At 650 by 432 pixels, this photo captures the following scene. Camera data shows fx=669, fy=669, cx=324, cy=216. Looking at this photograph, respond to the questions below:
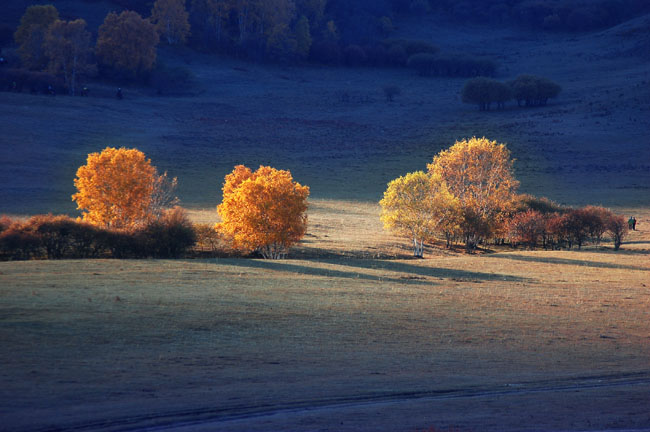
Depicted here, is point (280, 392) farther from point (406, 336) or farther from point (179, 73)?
point (179, 73)

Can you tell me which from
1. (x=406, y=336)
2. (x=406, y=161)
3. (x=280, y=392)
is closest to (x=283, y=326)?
(x=406, y=336)

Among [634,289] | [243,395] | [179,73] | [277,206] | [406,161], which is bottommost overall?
[243,395]

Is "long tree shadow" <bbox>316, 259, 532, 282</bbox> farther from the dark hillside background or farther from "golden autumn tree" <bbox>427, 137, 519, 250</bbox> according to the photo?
the dark hillside background

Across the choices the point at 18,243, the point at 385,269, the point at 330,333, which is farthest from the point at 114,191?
the point at 330,333

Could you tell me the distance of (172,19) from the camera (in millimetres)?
182625

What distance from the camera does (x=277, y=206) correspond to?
159 feet

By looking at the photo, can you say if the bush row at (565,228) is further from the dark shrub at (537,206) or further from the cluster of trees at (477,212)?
the dark shrub at (537,206)

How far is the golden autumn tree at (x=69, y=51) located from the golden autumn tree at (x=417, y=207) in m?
101

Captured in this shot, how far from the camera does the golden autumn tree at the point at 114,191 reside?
5175cm

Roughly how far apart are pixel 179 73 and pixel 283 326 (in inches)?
5496

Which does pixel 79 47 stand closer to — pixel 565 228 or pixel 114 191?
pixel 114 191

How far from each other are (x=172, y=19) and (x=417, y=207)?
479ft

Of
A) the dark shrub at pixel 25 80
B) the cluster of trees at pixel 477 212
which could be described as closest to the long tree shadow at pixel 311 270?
the cluster of trees at pixel 477 212

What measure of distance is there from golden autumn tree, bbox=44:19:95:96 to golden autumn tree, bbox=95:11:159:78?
9.63 m
